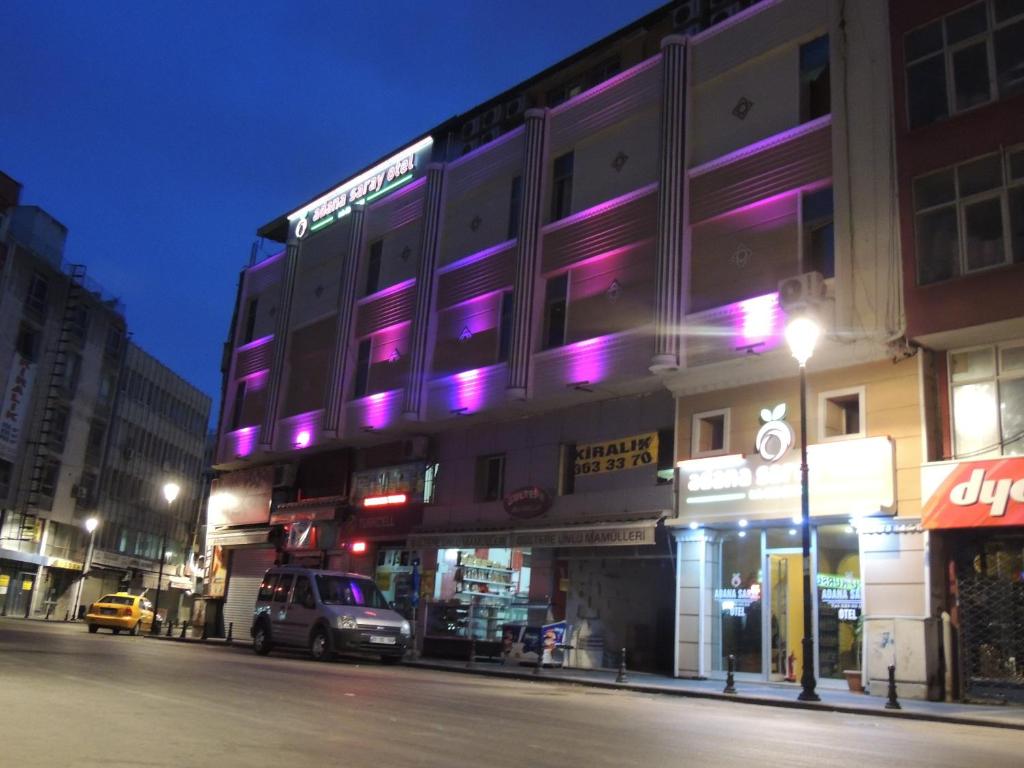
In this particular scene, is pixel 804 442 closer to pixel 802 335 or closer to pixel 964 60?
pixel 802 335

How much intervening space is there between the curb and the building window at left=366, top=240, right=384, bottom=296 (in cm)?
1669

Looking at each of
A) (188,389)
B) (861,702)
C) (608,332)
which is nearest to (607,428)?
(608,332)

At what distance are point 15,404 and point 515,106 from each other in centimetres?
3532

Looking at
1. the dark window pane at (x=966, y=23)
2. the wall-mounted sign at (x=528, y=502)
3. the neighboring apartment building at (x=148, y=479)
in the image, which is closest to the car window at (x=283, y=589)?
the wall-mounted sign at (x=528, y=502)

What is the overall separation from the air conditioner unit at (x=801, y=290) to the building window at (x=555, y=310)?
886cm

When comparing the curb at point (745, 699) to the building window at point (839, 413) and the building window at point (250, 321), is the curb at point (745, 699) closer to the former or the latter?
the building window at point (839, 413)

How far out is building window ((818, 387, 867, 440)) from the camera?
64.5 ft

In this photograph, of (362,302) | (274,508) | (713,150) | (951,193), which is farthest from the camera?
(274,508)

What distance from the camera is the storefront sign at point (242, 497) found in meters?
38.3

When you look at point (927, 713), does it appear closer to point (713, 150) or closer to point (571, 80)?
point (713, 150)

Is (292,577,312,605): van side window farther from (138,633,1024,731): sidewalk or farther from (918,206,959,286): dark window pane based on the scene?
(918,206,959,286): dark window pane

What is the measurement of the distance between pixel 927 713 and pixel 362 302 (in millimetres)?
25046

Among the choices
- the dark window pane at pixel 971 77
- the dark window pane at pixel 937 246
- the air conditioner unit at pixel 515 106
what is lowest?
the dark window pane at pixel 937 246

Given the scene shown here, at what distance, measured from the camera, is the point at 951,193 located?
1886cm
